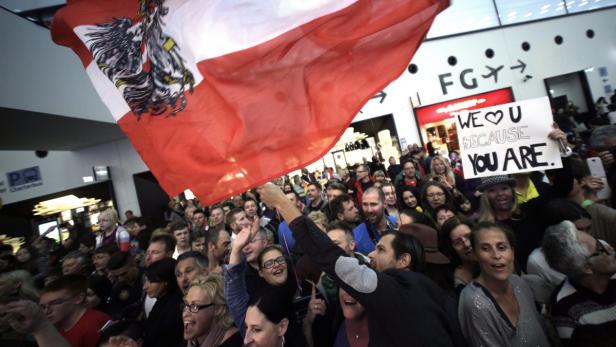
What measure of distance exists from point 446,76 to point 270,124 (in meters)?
15.3

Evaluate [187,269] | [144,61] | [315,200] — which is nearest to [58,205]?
[315,200]

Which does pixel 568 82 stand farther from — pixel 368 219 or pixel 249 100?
pixel 249 100

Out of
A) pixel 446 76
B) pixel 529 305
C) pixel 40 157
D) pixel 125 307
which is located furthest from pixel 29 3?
pixel 446 76

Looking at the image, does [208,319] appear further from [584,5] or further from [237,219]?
[584,5]

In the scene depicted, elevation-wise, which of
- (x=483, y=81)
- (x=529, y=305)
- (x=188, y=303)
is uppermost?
(x=483, y=81)

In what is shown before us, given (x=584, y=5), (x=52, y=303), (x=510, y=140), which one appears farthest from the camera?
(x=584, y=5)

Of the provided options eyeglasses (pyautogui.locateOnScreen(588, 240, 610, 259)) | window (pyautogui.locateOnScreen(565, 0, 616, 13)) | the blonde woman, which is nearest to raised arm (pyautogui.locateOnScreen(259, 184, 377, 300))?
eyeglasses (pyautogui.locateOnScreen(588, 240, 610, 259))

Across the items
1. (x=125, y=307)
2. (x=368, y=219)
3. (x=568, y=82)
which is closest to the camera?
(x=125, y=307)

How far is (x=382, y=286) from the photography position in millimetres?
1556

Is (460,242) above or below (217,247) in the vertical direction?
below

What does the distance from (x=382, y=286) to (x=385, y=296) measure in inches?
1.8

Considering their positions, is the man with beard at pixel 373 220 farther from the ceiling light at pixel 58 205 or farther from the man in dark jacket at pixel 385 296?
the ceiling light at pixel 58 205

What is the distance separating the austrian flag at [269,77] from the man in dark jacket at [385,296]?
436mm

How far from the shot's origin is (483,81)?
1528cm
